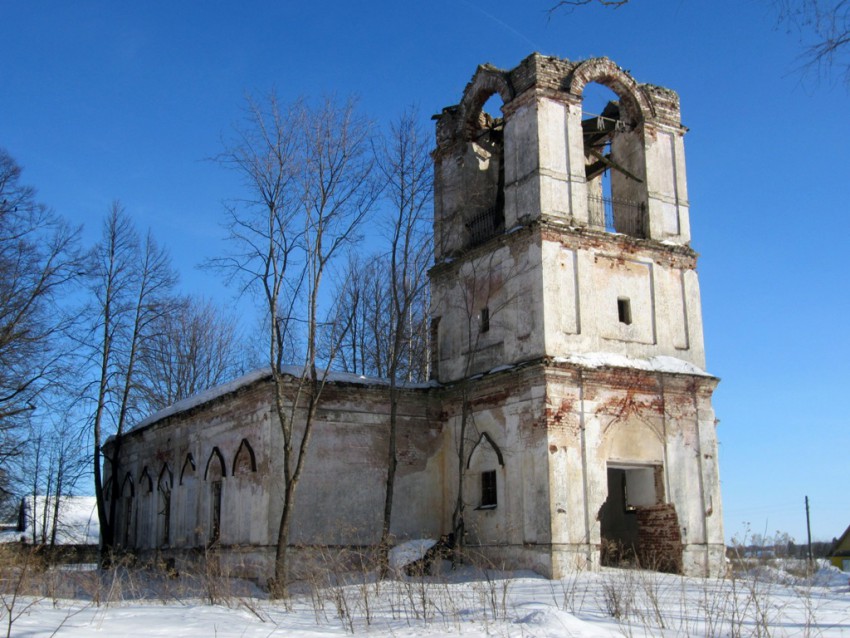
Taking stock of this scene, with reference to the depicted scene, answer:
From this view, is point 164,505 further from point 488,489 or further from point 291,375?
point 488,489

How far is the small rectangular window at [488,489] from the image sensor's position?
17.9 m

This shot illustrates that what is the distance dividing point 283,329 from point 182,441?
8050mm

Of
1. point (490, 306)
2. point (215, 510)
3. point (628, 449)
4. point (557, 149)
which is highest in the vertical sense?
point (557, 149)

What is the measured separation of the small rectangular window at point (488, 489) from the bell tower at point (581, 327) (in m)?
0.11

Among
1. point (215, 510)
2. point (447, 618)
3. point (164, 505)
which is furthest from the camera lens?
point (164, 505)

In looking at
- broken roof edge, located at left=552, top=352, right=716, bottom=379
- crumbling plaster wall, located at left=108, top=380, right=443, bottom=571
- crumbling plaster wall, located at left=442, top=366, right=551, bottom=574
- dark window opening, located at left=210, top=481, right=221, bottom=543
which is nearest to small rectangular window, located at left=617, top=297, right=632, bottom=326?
broken roof edge, located at left=552, top=352, right=716, bottom=379

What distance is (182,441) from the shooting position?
2342 centimetres

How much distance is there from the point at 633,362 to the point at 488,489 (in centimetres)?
399

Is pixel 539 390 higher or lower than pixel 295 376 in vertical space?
lower

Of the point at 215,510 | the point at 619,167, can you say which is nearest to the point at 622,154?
the point at 619,167

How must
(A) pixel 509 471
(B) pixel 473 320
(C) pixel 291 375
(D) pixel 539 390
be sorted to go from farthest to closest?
1. (B) pixel 473 320
2. (C) pixel 291 375
3. (A) pixel 509 471
4. (D) pixel 539 390

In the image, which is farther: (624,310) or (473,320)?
(473,320)

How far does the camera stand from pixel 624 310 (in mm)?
18469

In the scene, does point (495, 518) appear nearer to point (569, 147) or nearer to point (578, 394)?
point (578, 394)
